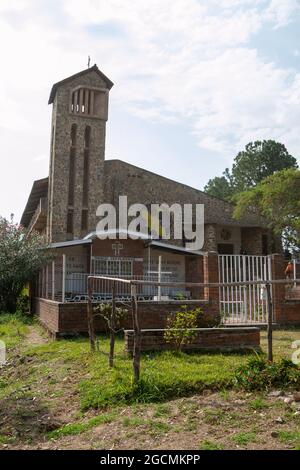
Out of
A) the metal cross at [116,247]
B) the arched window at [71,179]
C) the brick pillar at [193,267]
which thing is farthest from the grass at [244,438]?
the arched window at [71,179]

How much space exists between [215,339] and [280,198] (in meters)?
18.7

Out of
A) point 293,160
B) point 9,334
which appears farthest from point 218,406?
point 293,160

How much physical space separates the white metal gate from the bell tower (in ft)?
54.1

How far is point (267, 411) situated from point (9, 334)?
346 inches

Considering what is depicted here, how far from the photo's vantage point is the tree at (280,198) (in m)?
25.3

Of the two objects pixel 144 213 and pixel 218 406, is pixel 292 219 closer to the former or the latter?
pixel 144 213

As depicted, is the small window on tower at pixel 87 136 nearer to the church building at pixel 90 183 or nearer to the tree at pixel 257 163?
the church building at pixel 90 183

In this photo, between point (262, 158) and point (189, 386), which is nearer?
point (189, 386)

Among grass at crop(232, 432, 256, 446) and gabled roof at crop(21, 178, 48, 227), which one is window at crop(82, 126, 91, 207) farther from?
grass at crop(232, 432, 256, 446)

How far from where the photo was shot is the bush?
6086 millimetres

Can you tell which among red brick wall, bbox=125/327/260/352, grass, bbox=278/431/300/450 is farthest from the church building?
grass, bbox=278/431/300/450

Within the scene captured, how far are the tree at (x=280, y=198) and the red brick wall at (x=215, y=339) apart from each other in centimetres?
1721
